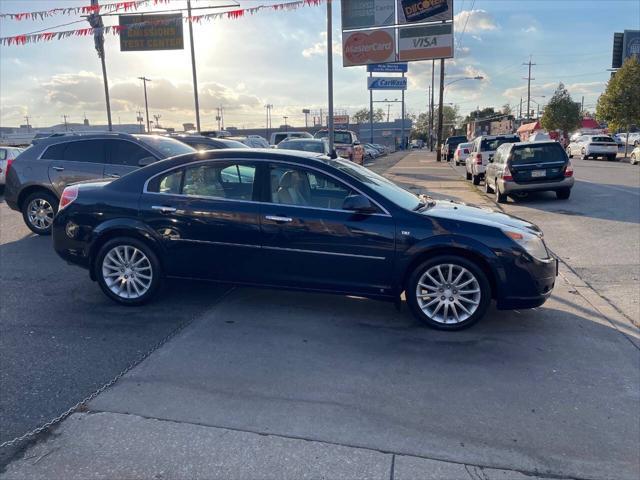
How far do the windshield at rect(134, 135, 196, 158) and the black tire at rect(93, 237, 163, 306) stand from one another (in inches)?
150

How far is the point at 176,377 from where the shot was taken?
3996 mm

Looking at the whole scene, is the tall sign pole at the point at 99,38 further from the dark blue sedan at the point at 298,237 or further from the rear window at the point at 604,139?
the rear window at the point at 604,139

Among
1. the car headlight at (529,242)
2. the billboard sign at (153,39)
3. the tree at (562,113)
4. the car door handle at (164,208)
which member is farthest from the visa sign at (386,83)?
the car headlight at (529,242)

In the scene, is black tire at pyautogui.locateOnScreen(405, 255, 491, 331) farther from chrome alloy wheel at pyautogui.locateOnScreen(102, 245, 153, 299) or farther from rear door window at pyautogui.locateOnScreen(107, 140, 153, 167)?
rear door window at pyautogui.locateOnScreen(107, 140, 153, 167)

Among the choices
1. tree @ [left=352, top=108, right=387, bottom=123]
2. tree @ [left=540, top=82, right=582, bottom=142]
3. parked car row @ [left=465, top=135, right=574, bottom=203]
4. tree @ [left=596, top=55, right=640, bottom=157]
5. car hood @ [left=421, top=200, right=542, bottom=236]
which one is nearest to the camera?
car hood @ [left=421, top=200, right=542, bottom=236]

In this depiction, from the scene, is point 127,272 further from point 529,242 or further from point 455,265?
point 529,242

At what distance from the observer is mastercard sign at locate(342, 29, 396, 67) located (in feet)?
57.1

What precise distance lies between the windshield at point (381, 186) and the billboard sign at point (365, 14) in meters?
12.7

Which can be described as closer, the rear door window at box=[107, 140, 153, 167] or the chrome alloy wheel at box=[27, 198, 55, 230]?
the rear door window at box=[107, 140, 153, 167]

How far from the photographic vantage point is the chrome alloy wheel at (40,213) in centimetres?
926

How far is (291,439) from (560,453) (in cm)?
157

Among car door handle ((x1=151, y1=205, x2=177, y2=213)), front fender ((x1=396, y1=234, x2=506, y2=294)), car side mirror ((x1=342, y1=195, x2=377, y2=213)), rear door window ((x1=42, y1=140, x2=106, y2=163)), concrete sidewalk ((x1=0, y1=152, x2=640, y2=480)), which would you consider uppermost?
rear door window ((x1=42, y1=140, x2=106, y2=163))

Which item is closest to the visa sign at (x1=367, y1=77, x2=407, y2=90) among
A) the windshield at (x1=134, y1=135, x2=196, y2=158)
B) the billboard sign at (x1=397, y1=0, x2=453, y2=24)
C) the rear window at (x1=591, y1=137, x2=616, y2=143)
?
the rear window at (x1=591, y1=137, x2=616, y2=143)

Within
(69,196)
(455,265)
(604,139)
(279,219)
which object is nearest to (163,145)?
(69,196)
